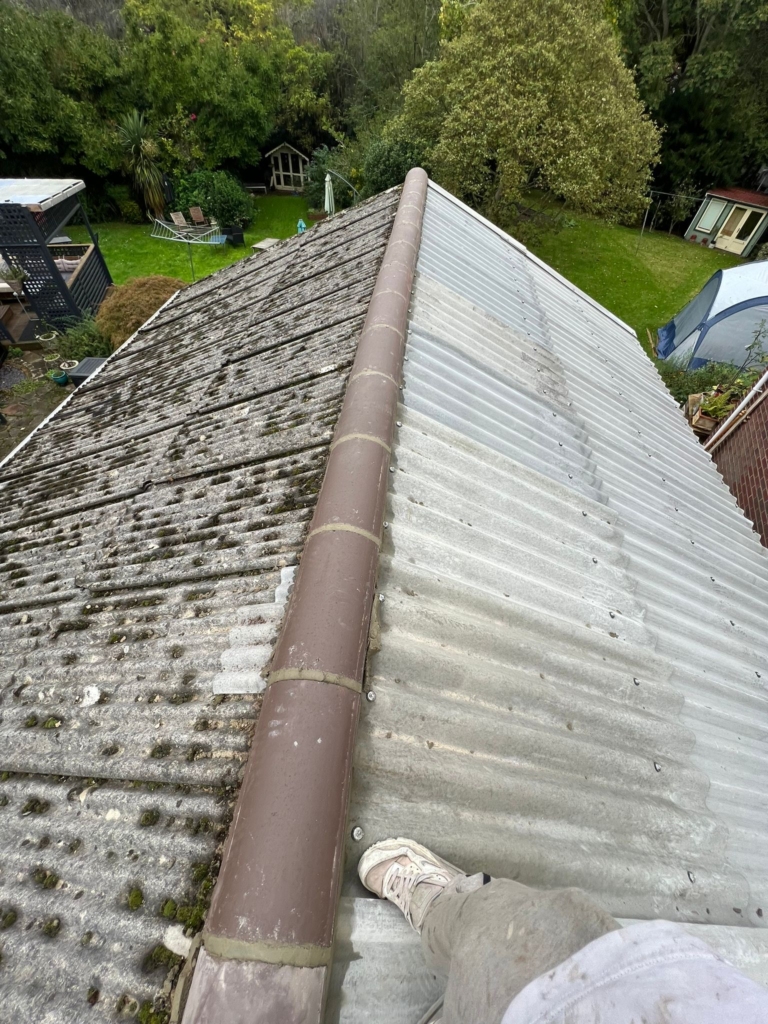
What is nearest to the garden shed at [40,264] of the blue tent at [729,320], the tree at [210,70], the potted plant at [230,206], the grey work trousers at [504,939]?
the potted plant at [230,206]

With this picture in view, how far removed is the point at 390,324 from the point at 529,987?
349cm

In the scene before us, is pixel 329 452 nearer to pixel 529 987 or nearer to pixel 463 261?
pixel 529 987

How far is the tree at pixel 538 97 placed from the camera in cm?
1255

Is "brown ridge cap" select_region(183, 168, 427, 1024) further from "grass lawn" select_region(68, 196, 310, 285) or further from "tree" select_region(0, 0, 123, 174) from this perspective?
"tree" select_region(0, 0, 123, 174)

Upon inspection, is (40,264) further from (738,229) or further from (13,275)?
(738,229)

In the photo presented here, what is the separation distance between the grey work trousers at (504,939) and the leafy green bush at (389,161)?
21.6 meters

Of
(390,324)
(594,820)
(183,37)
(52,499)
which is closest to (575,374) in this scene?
(390,324)

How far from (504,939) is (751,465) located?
31.3 feet

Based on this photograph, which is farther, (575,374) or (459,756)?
(575,374)

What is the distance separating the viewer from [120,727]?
1927 millimetres

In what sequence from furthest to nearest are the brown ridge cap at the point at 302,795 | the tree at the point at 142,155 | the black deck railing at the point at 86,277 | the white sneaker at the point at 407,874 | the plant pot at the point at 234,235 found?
the tree at the point at 142,155 < the plant pot at the point at 234,235 < the black deck railing at the point at 86,277 < the white sneaker at the point at 407,874 < the brown ridge cap at the point at 302,795

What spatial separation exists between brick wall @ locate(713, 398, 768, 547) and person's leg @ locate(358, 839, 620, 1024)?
806cm

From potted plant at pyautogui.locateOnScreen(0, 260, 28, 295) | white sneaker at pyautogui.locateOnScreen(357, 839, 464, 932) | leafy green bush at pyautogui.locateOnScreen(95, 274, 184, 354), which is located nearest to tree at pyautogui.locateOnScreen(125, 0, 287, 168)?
potted plant at pyautogui.locateOnScreen(0, 260, 28, 295)

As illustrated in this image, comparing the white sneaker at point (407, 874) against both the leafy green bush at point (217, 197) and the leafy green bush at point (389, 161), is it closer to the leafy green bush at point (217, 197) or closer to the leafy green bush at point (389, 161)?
the leafy green bush at point (389, 161)
